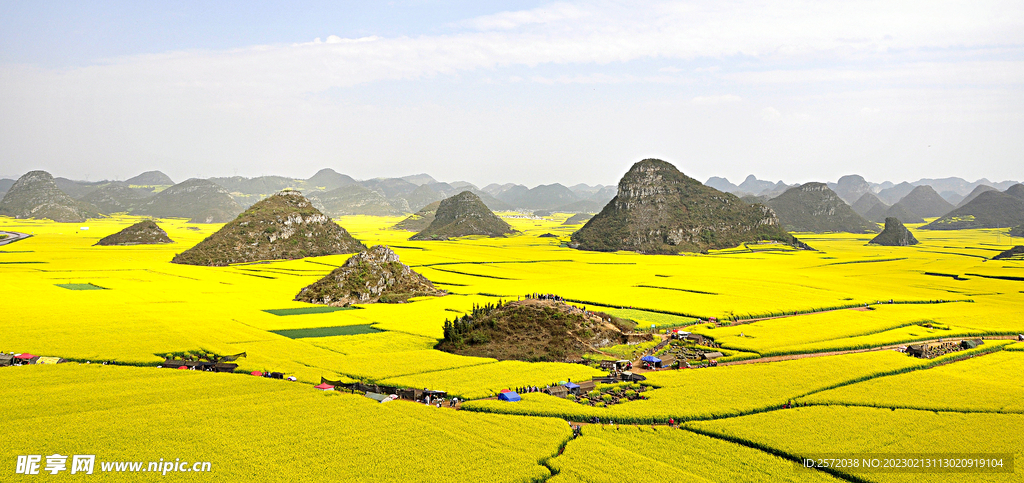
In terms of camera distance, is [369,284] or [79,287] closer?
[369,284]

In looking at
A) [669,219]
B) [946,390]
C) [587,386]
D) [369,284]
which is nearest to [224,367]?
[587,386]

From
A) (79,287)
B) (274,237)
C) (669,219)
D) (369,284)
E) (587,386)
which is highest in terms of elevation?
(669,219)

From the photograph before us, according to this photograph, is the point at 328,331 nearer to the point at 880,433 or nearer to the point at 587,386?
the point at 587,386

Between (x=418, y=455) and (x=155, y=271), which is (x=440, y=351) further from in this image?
(x=155, y=271)

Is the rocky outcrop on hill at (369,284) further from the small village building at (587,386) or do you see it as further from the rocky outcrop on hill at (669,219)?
the rocky outcrop on hill at (669,219)

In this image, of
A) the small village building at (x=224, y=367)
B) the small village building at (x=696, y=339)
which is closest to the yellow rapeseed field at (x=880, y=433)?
the small village building at (x=696, y=339)

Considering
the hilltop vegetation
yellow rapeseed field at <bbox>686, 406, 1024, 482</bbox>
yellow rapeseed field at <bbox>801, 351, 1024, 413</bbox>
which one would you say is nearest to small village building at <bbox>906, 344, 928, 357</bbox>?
yellow rapeseed field at <bbox>801, 351, 1024, 413</bbox>
